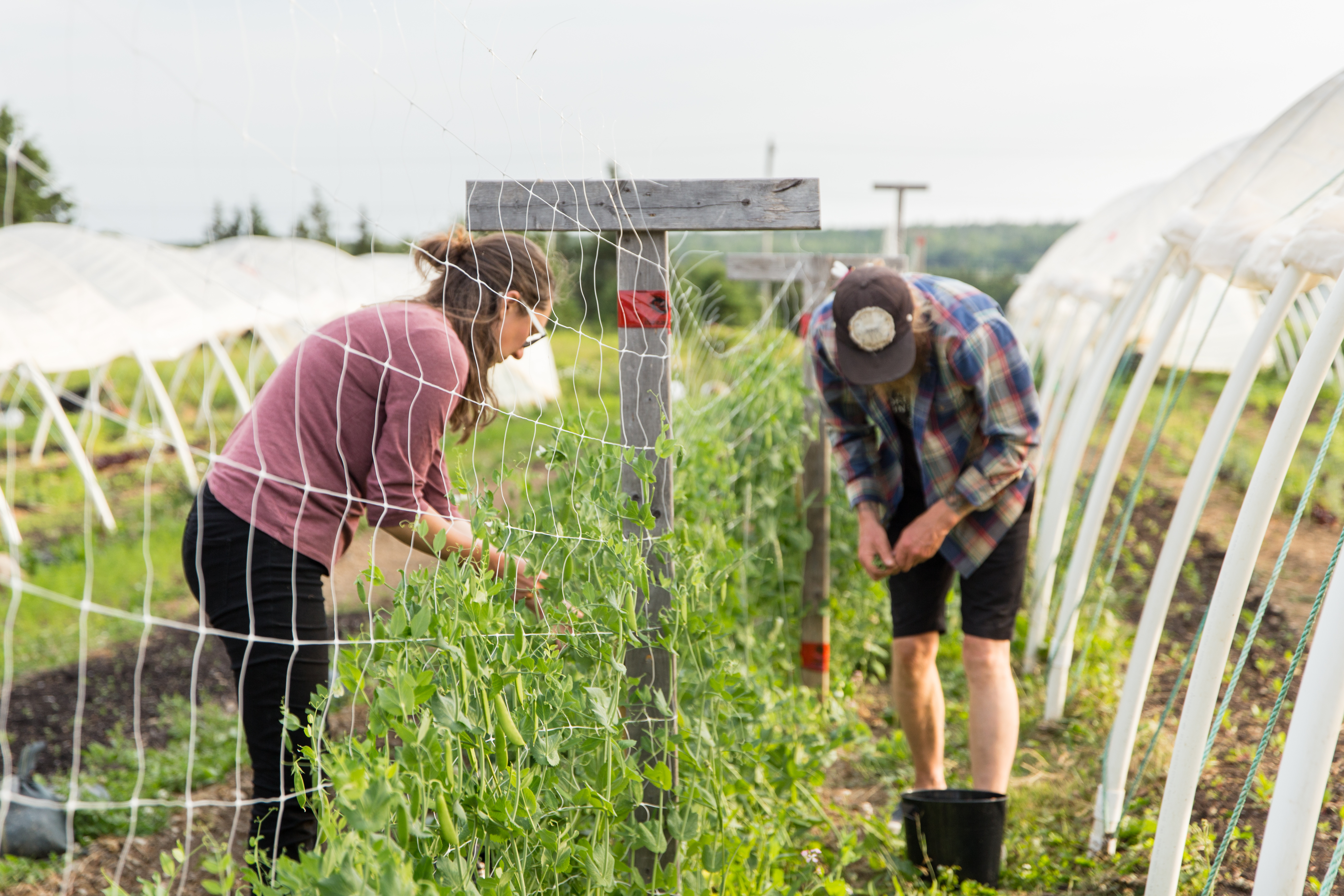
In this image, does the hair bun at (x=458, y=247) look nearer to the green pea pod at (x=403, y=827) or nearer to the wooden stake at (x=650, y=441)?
the wooden stake at (x=650, y=441)

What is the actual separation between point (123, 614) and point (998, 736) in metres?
2.10

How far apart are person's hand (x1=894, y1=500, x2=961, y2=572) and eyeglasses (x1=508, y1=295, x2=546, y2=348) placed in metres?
1.11

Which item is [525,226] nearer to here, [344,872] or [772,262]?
[344,872]

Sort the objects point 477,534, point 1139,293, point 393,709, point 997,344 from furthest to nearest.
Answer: point 1139,293 → point 997,344 → point 477,534 → point 393,709

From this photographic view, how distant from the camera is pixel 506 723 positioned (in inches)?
51.1

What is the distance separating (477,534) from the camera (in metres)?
1.48

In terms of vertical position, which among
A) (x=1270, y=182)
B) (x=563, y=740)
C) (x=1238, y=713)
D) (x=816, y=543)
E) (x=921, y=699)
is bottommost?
(x=1238, y=713)

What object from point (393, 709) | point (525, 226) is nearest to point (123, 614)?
point (393, 709)

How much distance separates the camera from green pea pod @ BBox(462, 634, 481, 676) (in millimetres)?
1283

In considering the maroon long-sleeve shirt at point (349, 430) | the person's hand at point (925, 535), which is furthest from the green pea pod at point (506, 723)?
the person's hand at point (925, 535)

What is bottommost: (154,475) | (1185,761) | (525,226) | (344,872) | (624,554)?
(154,475)

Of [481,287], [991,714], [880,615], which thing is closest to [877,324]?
[481,287]

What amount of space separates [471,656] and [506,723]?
0.33 ft

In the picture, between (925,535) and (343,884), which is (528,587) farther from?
(925,535)
